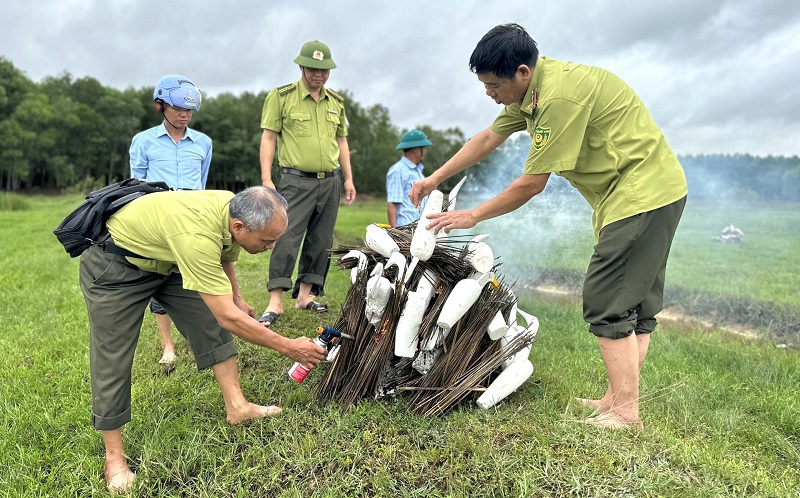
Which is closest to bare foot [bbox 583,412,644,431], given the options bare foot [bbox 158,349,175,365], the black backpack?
the black backpack

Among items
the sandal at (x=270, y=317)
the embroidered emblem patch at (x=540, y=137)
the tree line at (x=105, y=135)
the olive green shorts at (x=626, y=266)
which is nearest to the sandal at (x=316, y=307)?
the sandal at (x=270, y=317)

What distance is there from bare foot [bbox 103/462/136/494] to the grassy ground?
0.15ft

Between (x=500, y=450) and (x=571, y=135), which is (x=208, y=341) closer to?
(x=500, y=450)

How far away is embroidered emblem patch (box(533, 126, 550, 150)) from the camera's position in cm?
275

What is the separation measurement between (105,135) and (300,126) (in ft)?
185

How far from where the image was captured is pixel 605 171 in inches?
114

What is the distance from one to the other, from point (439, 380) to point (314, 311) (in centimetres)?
245

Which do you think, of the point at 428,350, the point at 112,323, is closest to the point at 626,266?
the point at 428,350

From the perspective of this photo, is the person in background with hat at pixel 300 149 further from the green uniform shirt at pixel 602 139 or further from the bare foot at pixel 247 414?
the green uniform shirt at pixel 602 139

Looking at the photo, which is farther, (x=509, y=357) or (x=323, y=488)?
(x=509, y=357)

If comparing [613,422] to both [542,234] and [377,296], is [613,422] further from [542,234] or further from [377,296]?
[542,234]

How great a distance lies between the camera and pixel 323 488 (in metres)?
2.56

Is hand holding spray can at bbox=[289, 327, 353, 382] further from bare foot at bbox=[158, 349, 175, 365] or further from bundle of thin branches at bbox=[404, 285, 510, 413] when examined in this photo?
bare foot at bbox=[158, 349, 175, 365]

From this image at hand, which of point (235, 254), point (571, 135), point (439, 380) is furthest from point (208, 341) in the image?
point (571, 135)
